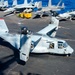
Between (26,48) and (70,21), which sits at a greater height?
(26,48)

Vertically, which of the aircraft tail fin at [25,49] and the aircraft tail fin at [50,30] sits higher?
the aircraft tail fin at [25,49]

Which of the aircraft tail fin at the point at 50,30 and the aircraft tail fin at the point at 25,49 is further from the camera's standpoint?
the aircraft tail fin at the point at 50,30

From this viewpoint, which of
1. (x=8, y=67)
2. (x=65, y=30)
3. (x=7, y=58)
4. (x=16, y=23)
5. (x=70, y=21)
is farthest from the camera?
(x=70, y=21)

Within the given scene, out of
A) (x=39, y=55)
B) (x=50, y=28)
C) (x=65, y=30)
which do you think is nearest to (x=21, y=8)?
(x=65, y=30)

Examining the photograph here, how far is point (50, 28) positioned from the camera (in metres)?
47.3

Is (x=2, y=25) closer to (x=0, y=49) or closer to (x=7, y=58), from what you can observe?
(x=0, y=49)

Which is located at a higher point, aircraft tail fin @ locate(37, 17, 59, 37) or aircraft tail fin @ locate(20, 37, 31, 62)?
aircraft tail fin @ locate(20, 37, 31, 62)

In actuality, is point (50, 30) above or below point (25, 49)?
below

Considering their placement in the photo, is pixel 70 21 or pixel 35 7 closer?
pixel 70 21

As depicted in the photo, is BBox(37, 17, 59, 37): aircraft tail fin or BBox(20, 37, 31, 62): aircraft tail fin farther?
BBox(37, 17, 59, 37): aircraft tail fin

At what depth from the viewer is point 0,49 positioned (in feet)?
143

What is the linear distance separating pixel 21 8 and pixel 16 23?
22.1 m

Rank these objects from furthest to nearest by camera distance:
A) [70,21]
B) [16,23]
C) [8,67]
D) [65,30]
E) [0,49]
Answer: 1. [70,21]
2. [16,23]
3. [65,30]
4. [0,49]
5. [8,67]

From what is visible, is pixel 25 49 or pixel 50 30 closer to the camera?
pixel 25 49
